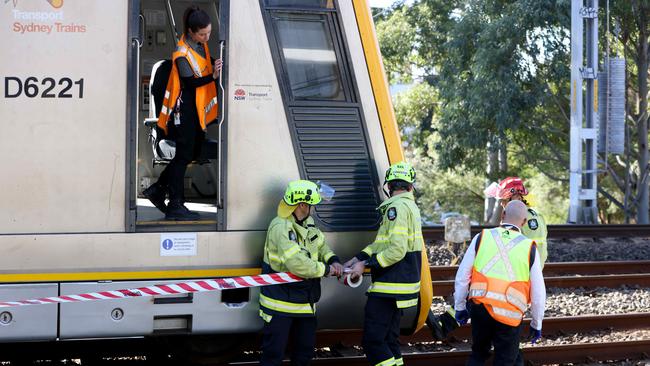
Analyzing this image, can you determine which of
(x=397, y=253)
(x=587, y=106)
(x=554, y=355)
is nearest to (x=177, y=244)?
(x=397, y=253)

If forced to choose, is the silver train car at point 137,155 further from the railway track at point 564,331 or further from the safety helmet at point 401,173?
the railway track at point 564,331

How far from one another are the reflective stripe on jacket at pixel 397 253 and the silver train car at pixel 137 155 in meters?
0.23

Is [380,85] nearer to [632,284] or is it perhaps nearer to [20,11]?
[20,11]

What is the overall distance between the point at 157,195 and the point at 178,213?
368 millimetres

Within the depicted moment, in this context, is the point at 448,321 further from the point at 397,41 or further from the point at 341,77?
the point at 397,41

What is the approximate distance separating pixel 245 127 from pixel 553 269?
6.62 m

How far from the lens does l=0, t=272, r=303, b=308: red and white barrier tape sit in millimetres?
5867

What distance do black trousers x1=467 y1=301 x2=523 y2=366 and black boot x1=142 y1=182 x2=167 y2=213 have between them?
2.37 metres

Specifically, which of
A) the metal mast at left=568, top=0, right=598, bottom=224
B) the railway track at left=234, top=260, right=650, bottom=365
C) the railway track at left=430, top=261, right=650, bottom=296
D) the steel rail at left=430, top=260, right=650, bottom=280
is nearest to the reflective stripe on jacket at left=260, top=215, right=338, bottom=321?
the railway track at left=234, top=260, right=650, bottom=365

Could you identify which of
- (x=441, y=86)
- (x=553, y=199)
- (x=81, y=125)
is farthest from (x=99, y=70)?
(x=553, y=199)

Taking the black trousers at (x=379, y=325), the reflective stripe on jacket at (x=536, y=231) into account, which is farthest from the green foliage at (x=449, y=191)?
the black trousers at (x=379, y=325)

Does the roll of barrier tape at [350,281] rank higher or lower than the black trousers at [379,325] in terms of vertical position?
higher

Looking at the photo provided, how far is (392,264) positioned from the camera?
6.50 meters

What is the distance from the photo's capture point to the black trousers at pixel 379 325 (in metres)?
6.56
